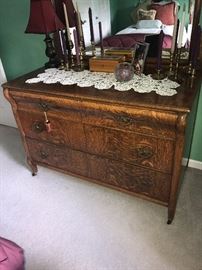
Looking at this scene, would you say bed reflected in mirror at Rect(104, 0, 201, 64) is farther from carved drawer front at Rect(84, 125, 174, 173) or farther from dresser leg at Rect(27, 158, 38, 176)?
dresser leg at Rect(27, 158, 38, 176)

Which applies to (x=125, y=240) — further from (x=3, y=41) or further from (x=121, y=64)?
(x=3, y=41)

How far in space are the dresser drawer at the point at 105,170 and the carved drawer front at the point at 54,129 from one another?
0.07m

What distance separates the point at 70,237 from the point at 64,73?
3.63 feet

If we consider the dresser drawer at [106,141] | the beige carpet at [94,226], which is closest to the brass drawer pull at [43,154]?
the dresser drawer at [106,141]

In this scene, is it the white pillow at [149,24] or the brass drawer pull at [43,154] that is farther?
the brass drawer pull at [43,154]

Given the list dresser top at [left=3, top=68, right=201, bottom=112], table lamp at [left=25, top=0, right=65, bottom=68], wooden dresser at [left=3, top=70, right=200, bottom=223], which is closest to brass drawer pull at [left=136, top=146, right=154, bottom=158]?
wooden dresser at [left=3, top=70, right=200, bottom=223]

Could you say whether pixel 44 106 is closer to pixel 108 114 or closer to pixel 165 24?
pixel 108 114

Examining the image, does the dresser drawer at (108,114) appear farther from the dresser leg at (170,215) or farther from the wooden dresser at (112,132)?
the dresser leg at (170,215)

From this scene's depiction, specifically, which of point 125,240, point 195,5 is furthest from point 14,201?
point 195,5

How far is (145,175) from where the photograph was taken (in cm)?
138

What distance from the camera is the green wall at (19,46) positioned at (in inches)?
73.2

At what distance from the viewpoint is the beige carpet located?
1.32 meters

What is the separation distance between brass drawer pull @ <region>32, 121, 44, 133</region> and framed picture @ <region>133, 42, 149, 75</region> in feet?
2.42

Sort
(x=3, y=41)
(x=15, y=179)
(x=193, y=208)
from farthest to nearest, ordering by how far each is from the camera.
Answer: (x=3, y=41), (x=15, y=179), (x=193, y=208)
